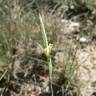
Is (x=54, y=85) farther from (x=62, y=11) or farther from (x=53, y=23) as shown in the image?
(x=62, y=11)

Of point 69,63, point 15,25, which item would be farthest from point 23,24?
point 69,63

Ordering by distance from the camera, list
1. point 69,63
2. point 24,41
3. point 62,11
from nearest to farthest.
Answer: point 69,63 < point 24,41 < point 62,11

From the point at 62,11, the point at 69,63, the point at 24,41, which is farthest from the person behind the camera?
the point at 62,11

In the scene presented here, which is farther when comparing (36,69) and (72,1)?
(72,1)

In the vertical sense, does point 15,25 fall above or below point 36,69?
above

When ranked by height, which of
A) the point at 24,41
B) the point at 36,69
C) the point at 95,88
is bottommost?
the point at 95,88

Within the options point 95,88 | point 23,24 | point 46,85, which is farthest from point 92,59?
point 23,24

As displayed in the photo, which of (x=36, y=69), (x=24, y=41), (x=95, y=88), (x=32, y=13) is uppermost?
(x=32, y=13)

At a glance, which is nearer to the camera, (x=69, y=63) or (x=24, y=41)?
(x=69, y=63)

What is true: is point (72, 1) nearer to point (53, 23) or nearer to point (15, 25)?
point (53, 23)
